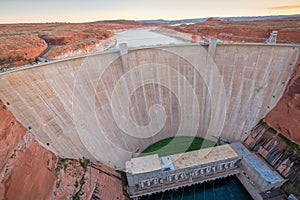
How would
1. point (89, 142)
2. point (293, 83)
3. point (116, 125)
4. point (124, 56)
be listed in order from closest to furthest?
point (89, 142), point (293, 83), point (116, 125), point (124, 56)

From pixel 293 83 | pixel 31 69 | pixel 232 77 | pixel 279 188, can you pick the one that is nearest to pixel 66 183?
pixel 31 69

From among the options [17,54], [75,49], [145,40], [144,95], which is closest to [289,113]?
[144,95]

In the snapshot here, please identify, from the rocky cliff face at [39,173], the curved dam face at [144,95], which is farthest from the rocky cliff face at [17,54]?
the rocky cliff face at [39,173]

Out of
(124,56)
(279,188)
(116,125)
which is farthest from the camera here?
(124,56)

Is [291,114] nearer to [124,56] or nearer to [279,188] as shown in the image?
[279,188]

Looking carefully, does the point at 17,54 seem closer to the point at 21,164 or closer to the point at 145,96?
the point at 145,96

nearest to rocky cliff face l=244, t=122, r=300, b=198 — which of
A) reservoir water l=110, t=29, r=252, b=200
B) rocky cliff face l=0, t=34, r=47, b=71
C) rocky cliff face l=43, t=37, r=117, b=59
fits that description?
reservoir water l=110, t=29, r=252, b=200

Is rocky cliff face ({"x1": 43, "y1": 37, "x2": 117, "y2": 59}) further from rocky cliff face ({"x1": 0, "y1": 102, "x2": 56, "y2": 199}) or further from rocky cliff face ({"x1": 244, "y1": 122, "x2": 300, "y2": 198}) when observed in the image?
rocky cliff face ({"x1": 244, "y1": 122, "x2": 300, "y2": 198})
